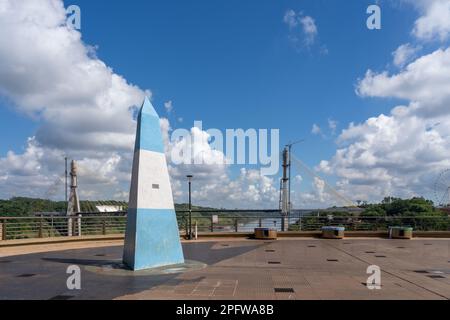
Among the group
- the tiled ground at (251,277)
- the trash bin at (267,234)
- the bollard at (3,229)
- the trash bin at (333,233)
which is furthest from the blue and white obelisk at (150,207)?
the trash bin at (333,233)

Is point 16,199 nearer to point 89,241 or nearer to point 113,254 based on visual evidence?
point 89,241

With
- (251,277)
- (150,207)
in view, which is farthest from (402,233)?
(150,207)

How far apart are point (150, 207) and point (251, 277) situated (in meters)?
3.52

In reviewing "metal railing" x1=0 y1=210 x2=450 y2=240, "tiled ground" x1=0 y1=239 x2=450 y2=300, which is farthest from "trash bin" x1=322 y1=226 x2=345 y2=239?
"tiled ground" x1=0 y1=239 x2=450 y2=300

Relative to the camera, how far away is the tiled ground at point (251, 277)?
7824mm

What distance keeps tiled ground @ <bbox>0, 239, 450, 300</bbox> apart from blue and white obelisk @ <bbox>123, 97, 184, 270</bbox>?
1.09 m

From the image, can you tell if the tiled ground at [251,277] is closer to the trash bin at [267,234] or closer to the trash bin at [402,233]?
the trash bin at [267,234]

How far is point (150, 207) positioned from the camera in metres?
11.4

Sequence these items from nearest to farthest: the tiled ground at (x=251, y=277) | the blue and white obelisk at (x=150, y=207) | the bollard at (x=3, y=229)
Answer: the tiled ground at (x=251, y=277) < the blue and white obelisk at (x=150, y=207) < the bollard at (x=3, y=229)

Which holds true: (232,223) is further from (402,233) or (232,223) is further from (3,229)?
(3,229)

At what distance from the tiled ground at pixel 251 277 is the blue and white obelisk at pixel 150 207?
1.09m

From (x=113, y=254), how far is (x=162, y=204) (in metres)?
3.64

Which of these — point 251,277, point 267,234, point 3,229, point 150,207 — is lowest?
point 267,234

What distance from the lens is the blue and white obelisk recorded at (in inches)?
434
